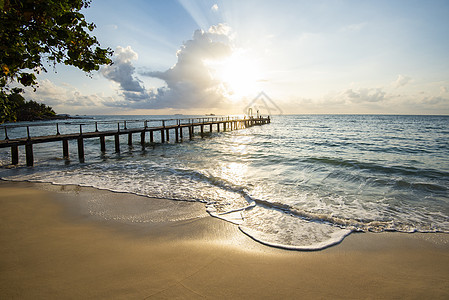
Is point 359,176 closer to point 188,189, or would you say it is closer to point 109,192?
point 188,189

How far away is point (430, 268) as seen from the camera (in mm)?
3496

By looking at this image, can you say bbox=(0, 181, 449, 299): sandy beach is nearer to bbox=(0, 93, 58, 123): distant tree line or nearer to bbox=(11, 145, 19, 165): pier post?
bbox=(0, 93, 58, 123): distant tree line

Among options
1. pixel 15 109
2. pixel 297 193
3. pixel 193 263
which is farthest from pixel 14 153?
pixel 297 193

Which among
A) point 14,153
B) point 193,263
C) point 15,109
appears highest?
point 15,109

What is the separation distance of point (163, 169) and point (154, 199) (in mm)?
5003

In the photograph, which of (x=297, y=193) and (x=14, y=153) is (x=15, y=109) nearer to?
→ (x=297, y=193)

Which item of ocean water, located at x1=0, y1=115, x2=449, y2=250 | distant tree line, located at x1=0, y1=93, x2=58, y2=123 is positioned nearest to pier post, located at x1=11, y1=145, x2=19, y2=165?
ocean water, located at x1=0, y1=115, x2=449, y2=250

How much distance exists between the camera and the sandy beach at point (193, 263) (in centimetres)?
278

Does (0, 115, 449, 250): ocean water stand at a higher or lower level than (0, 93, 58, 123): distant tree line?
lower

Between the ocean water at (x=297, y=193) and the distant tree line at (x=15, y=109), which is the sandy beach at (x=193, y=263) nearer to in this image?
the ocean water at (x=297, y=193)

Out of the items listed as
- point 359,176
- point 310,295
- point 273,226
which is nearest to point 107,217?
point 273,226

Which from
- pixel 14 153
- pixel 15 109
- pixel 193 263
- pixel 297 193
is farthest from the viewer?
pixel 14 153

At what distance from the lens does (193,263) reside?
3.38m

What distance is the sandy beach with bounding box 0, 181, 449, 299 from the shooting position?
9.12 ft
